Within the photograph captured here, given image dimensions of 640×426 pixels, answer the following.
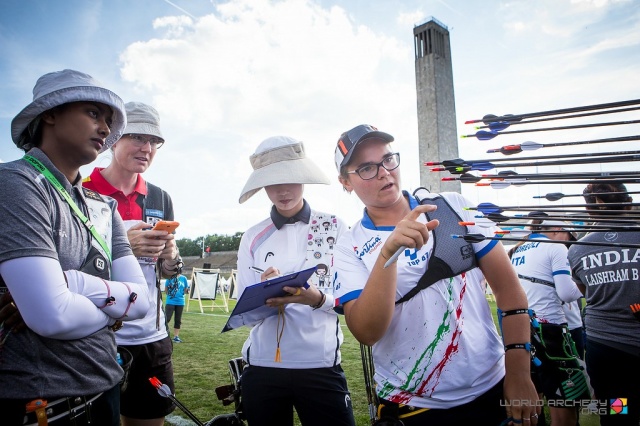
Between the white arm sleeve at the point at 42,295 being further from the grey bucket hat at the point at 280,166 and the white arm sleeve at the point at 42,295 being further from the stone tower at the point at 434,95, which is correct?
the stone tower at the point at 434,95

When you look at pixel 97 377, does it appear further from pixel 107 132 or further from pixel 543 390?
pixel 543 390

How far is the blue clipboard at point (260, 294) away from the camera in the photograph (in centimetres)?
220

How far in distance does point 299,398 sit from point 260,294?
71cm

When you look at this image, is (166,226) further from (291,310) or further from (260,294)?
(291,310)

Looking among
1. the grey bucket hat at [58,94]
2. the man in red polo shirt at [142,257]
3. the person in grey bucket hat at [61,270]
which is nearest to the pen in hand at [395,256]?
the person in grey bucket hat at [61,270]

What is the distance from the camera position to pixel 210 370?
778 centimetres

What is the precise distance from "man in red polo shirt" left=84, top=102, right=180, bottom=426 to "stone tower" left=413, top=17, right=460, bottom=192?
104 feet

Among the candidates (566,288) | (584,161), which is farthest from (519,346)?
(566,288)

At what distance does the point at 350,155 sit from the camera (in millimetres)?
2100

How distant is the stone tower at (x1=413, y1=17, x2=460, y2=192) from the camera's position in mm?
35688

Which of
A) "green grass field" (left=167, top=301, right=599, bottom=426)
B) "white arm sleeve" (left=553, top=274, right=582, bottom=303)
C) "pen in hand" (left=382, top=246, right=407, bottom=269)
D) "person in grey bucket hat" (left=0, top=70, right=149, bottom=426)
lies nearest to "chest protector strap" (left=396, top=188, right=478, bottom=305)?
"pen in hand" (left=382, top=246, right=407, bottom=269)

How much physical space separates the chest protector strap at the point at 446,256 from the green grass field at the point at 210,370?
2.50 meters

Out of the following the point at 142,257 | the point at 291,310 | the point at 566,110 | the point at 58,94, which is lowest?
the point at 291,310

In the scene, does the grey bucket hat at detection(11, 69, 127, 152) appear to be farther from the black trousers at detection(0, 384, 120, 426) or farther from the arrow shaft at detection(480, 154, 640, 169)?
the arrow shaft at detection(480, 154, 640, 169)
